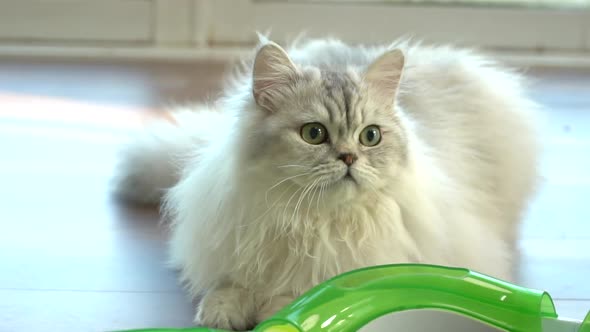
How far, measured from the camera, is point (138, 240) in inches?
82.2

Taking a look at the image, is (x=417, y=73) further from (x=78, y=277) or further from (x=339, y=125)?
(x=78, y=277)

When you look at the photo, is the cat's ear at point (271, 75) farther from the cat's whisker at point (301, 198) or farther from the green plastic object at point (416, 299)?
the green plastic object at point (416, 299)

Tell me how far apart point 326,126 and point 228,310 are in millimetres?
378

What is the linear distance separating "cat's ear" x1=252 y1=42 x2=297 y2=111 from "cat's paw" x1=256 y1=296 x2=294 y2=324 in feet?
1.13

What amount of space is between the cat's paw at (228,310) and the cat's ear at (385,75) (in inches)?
17.4

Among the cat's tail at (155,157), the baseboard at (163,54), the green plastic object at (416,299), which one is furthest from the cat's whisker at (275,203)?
the baseboard at (163,54)

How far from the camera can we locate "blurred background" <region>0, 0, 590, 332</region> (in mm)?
1828

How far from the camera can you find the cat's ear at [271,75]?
1588 millimetres

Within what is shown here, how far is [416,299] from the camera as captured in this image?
1.39 meters

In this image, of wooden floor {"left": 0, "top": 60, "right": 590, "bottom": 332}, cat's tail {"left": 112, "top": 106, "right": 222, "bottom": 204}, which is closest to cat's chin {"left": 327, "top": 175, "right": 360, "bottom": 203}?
wooden floor {"left": 0, "top": 60, "right": 590, "bottom": 332}

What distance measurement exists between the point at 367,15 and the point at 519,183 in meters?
1.99

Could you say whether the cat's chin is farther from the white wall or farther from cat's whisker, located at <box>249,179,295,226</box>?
the white wall

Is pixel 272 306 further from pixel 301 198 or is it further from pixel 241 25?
pixel 241 25

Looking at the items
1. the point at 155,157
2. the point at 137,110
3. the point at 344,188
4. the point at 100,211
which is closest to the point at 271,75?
the point at 344,188
